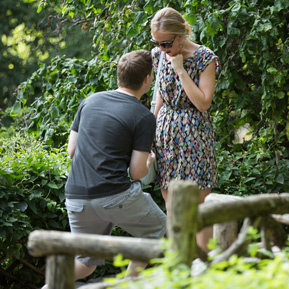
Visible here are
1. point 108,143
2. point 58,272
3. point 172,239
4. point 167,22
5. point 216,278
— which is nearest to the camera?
point 216,278

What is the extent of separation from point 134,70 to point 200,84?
53 cm

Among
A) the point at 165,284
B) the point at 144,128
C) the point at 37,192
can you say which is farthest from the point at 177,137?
the point at 165,284

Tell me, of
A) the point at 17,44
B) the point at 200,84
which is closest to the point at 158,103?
the point at 200,84

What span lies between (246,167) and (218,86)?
820 mm

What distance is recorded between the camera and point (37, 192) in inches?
165

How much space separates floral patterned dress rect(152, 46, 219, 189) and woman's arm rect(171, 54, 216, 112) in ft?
0.21

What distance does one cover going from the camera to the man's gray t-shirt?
116 inches

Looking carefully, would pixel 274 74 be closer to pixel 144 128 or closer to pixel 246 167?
pixel 246 167

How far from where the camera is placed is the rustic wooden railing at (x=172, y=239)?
183 cm

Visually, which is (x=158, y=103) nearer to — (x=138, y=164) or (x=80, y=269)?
(x=138, y=164)

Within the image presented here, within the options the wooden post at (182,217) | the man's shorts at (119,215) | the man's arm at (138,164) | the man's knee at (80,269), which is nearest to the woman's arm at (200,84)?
the man's arm at (138,164)

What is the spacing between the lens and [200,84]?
340 cm

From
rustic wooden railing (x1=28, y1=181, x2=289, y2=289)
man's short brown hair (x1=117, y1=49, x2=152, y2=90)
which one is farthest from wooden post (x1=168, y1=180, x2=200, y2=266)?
man's short brown hair (x1=117, y1=49, x2=152, y2=90)

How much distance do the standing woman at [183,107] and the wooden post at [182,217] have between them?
1554 millimetres
